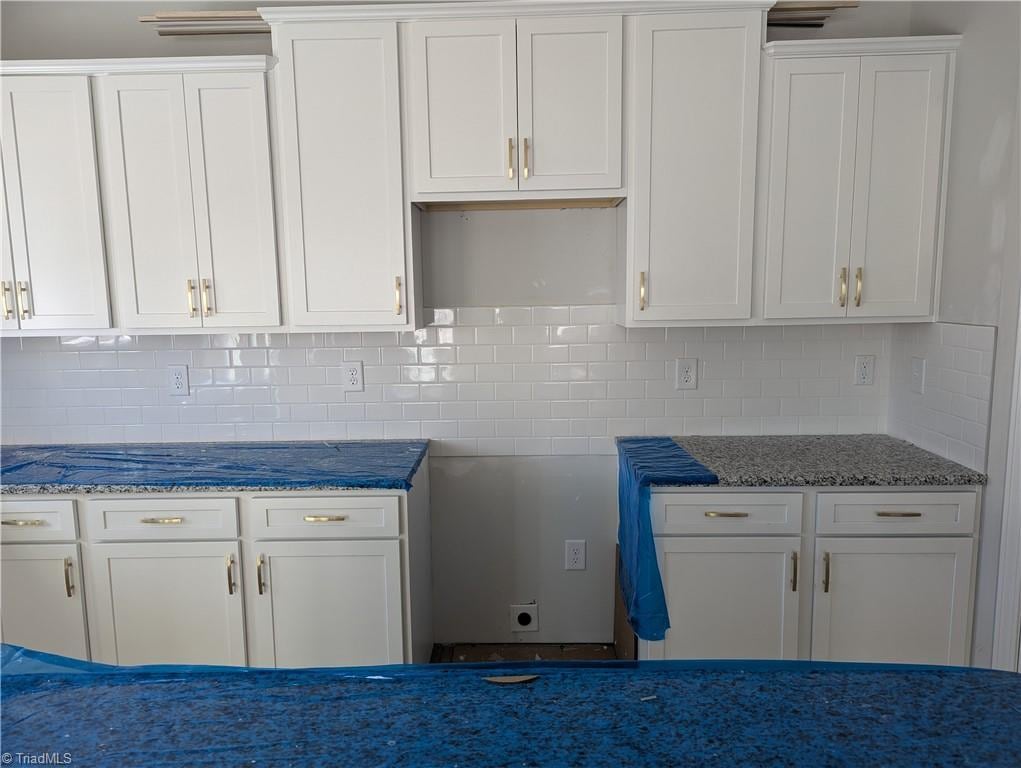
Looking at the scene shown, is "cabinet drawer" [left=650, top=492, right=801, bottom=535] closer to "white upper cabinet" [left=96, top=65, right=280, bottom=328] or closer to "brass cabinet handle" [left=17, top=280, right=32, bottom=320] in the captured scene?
"white upper cabinet" [left=96, top=65, right=280, bottom=328]

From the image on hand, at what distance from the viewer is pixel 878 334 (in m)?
2.76

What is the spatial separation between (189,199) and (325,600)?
5.08 feet

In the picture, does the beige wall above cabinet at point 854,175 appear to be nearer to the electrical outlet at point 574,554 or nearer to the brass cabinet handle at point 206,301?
the electrical outlet at point 574,554

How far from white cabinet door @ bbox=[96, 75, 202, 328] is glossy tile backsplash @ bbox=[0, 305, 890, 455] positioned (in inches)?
13.7

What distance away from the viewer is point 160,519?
2330mm

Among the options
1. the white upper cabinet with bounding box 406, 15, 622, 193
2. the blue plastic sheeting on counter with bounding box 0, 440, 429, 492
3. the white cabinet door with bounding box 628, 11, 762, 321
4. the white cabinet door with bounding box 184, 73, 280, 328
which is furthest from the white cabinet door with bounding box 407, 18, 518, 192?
the blue plastic sheeting on counter with bounding box 0, 440, 429, 492

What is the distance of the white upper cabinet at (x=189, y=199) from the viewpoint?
2381 mm

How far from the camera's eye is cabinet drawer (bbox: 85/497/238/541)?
91.5 inches

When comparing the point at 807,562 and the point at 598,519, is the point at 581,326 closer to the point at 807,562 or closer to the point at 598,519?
the point at 598,519

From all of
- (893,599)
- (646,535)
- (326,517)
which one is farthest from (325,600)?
(893,599)

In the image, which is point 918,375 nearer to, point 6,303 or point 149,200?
point 149,200

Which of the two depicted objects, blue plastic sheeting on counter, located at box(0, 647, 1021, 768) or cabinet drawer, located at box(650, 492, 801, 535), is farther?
cabinet drawer, located at box(650, 492, 801, 535)

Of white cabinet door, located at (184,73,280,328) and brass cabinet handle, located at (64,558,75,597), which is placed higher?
white cabinet door, located at (184,73,280,328)

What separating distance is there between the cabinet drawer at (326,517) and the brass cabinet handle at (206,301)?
74cm
